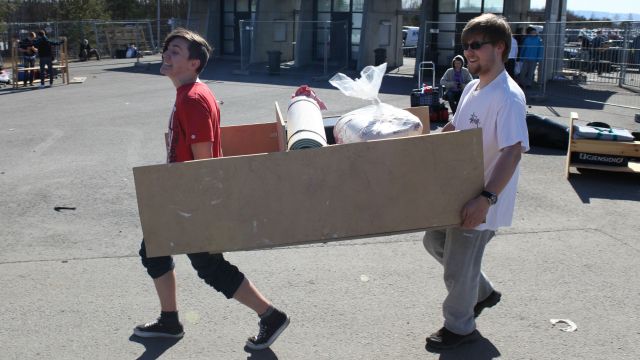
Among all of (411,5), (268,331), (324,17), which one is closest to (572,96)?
(324,17)

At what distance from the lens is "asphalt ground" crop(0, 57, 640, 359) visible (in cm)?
411

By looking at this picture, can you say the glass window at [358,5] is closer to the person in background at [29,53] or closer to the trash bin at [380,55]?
the trash bin at [380,55]

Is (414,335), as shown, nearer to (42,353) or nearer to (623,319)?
(623,319)

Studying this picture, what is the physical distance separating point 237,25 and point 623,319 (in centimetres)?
2863

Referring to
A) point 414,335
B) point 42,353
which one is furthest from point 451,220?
point 42,353

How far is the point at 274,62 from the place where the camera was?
24.5m

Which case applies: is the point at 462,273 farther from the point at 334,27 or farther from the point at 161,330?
the point at 334,27

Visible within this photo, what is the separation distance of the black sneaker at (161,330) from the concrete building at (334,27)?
1722cm

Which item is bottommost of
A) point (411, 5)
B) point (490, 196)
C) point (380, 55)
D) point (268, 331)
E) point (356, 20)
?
point (268, 331)

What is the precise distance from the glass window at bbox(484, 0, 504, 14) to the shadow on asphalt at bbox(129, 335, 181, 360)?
2193 cm

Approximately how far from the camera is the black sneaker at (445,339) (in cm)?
395

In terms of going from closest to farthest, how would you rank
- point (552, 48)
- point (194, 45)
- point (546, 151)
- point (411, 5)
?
point (194, 45), point (546, 151), point (552, 48), point (411, 5)

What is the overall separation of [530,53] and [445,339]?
1501cm

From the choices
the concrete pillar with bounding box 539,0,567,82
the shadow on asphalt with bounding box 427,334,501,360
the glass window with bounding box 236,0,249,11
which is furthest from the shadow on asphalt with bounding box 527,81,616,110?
the glass window with bounding box 236,0,249,11
